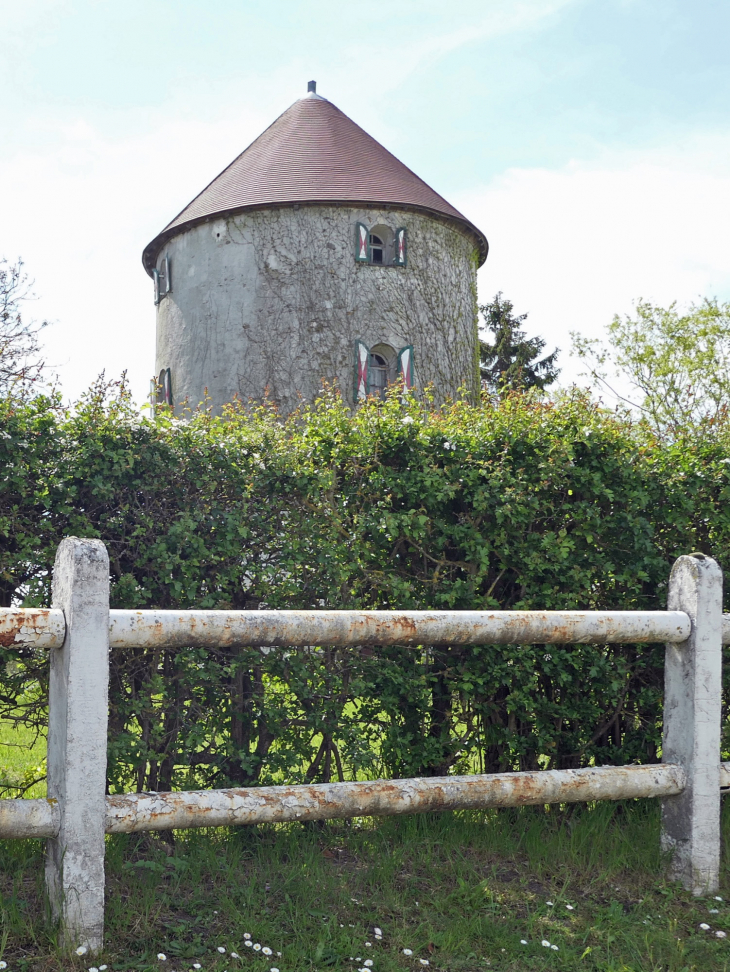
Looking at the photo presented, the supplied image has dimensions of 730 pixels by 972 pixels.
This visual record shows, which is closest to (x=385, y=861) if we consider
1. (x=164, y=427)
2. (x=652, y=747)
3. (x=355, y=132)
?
(x=652, y=747)

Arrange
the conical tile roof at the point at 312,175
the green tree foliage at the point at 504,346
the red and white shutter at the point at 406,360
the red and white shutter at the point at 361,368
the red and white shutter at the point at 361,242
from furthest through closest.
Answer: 1. the green tree foliage at the point at 504,346
2. the conical tile roof at the point at 312,175
3. the red and white shutter at the point at 361,242
4. the red and white shutter at the point at 406,360
5. the red and white shutter at the point at 361,368

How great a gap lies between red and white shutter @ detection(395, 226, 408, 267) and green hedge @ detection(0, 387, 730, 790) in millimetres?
14893

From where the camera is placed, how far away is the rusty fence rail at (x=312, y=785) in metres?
3.04

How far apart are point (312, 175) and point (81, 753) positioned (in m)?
19.1

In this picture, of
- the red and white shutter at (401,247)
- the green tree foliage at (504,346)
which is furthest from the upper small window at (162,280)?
the green tree foliage at (504,346)

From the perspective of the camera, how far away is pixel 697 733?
3.97 meters

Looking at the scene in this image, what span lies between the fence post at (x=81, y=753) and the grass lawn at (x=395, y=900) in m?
0.15

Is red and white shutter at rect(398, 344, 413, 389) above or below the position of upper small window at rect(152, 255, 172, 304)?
below

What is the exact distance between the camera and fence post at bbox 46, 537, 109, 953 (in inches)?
119

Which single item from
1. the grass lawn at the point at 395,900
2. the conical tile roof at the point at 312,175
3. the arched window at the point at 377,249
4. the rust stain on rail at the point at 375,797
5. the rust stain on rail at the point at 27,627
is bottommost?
the grass lawn at the point at 395,900

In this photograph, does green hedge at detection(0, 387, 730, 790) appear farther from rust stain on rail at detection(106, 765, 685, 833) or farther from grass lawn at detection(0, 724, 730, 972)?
rust stain on rail at detection(106, 765, 685, 833)

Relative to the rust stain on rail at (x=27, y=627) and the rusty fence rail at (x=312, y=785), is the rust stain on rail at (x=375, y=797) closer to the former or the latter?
the rusty fence rail at (x=312, y=785)

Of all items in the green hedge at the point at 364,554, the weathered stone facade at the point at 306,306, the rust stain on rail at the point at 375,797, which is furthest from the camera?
the weathered stone facade at the point at 306,306


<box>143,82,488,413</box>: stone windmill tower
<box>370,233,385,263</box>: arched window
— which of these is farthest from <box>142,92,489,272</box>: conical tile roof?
<box>370,233,385,263</box>: arched window
